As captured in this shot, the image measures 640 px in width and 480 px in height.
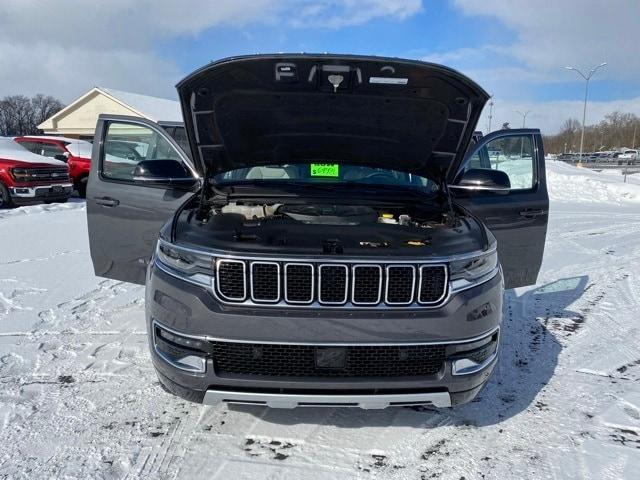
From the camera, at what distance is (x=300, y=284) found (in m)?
2.48

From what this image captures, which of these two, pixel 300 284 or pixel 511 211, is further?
pixel 511 211

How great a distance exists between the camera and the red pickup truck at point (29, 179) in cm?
1209

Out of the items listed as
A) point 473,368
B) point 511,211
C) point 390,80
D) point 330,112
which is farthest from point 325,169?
point 473,368

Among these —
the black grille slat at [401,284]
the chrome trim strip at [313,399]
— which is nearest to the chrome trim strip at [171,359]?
the chrome trim strip at [313,399]

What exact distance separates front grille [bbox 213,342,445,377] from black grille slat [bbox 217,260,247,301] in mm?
239

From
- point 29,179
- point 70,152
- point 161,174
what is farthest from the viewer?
point 70,152

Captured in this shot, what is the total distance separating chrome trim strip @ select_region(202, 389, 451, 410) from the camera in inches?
95.6

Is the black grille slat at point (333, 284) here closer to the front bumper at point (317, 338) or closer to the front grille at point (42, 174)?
the front bumper at point (317, 338)

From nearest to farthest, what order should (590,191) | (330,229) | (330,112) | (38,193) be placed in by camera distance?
(330,229) < (330,112) < (38,193) < (590,191)

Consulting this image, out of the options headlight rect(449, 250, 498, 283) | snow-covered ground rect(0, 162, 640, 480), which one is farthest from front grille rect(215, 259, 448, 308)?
snow-covered ground rect(0, 162, 640, 480)

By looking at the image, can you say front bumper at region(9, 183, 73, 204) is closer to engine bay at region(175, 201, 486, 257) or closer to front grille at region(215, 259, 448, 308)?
engine bay at region(175, 201, 486, 257)

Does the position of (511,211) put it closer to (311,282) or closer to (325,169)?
(325,169)

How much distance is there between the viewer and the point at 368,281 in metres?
2.49

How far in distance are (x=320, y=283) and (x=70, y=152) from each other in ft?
50.6
